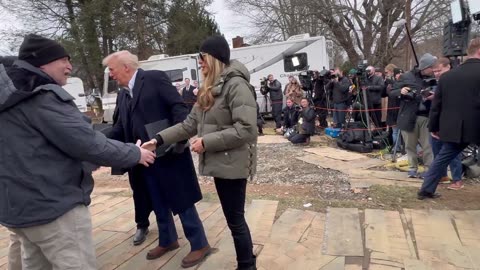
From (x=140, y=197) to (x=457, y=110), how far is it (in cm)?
330

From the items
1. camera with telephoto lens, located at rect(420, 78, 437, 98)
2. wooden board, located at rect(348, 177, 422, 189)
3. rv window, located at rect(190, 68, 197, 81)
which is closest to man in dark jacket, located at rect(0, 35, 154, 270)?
wooden board, located at rect(348, 177, 422, 189)

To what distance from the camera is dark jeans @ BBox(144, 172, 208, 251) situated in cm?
289

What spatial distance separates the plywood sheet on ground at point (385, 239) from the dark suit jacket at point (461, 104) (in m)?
1.06

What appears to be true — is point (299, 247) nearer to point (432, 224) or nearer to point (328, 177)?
point (432, 224)

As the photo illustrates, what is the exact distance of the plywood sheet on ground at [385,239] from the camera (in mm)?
2850

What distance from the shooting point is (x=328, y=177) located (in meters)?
5.54

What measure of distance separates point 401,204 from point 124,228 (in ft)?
9.71

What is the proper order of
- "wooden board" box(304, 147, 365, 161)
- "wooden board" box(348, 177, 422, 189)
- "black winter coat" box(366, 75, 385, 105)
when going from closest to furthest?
"wooden board" box(348, 177, 422, 189) < "wooden board" box(304, 147, 365, 161) < "black winter coat" box(366, 75, 385, 105)

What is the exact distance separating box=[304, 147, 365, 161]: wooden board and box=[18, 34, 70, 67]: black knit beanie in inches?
219

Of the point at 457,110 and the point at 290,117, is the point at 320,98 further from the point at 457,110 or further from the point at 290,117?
the point at 457,110

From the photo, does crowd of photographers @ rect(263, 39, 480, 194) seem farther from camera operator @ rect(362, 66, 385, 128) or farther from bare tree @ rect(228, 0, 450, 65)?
bare tree @ rect(228, 0, 450, 65)

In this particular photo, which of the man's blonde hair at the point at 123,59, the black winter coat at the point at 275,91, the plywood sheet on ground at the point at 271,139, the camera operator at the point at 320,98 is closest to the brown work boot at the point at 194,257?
the man's blonde hair at the point at 123,59

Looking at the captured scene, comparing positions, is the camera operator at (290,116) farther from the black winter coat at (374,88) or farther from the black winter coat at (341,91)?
the black winter coat at (374,88)

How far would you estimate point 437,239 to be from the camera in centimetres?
317
